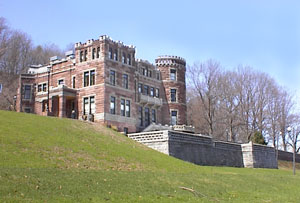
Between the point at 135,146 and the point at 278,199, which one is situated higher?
the point at 135,146

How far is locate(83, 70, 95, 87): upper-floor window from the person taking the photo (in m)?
41.8

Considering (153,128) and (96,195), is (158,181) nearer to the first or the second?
(96,195)

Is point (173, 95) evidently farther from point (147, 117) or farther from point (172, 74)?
point (147, 117)

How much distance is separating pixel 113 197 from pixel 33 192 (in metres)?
2.62

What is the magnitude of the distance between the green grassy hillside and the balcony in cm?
2058

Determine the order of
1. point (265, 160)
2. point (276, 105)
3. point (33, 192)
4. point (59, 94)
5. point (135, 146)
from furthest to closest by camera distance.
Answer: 1. point (276, 105)
2. point (265, 160)
3. point (59, 94)
4. point (135, 146)
5. point (33, 192)

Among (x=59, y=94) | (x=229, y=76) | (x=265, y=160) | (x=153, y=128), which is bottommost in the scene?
(x=265, y=160)

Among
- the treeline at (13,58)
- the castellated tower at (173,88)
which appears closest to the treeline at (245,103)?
the castellated tower at (173,88)

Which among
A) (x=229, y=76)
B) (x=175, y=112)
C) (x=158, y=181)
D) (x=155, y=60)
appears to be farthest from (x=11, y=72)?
(x=158, y=181)

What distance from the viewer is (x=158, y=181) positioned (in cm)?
1777

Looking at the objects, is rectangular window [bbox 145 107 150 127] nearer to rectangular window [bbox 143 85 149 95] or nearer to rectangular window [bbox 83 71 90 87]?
rectangular window [bbox 143 85 149 95]

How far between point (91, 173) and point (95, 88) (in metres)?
24.7

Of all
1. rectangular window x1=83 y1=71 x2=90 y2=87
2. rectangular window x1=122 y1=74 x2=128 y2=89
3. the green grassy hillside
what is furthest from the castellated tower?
the green grassy hillside

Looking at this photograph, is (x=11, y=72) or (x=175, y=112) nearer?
(x=175, y=112)
